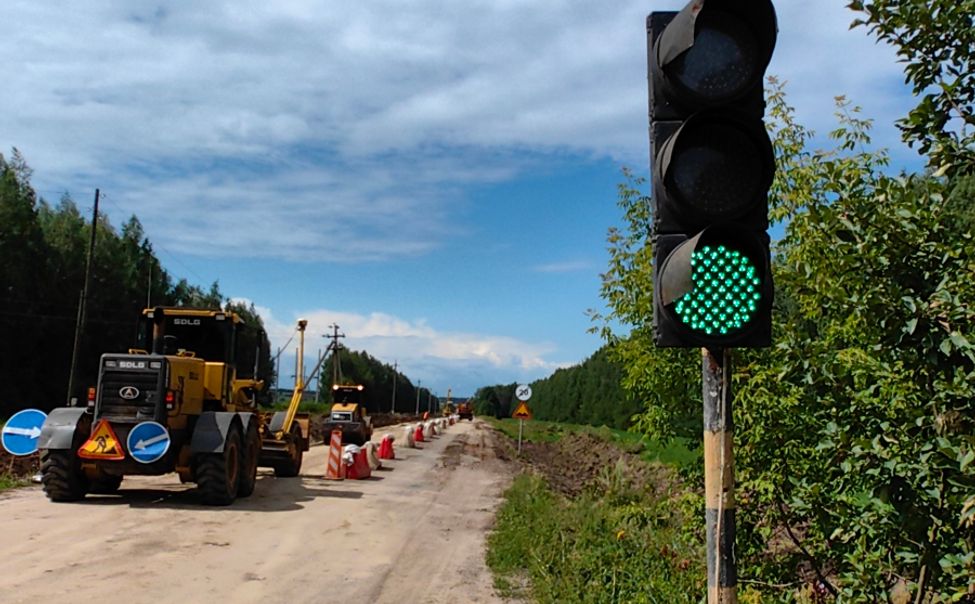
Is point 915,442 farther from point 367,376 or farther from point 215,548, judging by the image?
point 367,376

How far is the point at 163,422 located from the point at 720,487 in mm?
12368

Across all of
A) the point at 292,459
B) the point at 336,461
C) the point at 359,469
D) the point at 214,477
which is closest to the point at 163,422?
the point at 214,477

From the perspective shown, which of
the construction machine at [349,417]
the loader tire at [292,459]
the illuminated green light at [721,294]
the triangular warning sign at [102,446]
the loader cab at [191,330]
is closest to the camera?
the illuminated green light at [721,294]

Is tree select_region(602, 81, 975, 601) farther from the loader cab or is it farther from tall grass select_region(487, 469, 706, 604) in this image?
the loader cab

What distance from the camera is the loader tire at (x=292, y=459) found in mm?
19500

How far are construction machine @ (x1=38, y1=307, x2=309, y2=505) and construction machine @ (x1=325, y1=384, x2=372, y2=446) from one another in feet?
61.6

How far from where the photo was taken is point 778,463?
6.20m

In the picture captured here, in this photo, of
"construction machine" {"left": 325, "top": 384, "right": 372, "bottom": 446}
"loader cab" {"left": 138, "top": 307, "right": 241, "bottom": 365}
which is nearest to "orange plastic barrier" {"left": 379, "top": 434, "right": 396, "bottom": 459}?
"construction machine" {"left": 325, "top": 384, "right": 372, "bottom": 446}

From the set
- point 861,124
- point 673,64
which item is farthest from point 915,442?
point 861,124

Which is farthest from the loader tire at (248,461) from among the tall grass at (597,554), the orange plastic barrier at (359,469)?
the tall grass at (597,554)

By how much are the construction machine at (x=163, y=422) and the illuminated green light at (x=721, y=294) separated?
11.8 meters

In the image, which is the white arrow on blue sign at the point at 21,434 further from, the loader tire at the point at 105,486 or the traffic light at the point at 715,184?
the traffic light at the point at 715,184

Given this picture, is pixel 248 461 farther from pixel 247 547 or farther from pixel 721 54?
pixel 721 54

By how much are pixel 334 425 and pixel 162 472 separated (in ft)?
72.9
